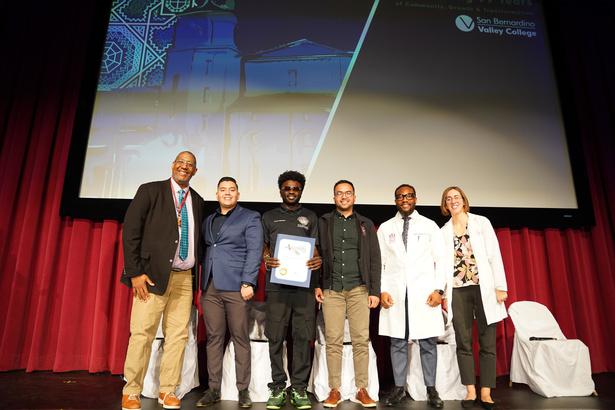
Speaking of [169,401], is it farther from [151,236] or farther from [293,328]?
[151,236]

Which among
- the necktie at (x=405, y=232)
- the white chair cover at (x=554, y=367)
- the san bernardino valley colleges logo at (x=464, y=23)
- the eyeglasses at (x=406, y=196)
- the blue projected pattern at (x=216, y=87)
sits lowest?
the white chair cover at (x=554, y=367)

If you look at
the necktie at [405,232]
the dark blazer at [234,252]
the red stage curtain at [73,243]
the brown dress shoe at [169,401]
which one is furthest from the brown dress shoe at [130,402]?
the necktie at [405,232]

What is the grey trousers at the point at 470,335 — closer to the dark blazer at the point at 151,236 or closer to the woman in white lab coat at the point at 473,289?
the woman in white lab coat at the point at 473,289

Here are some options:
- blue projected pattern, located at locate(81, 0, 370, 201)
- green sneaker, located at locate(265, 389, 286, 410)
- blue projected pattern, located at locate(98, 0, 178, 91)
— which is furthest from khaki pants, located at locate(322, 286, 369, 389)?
blue projected pattern, located at locate(98, 0, 178, 91)

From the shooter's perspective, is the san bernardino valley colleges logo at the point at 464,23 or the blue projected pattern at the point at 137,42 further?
the san bernardino valley colleges logo at the point at 464,23

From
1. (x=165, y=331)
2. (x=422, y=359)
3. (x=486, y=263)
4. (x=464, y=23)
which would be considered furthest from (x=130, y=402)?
(x=464, y=23)

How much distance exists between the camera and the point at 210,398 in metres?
2.50

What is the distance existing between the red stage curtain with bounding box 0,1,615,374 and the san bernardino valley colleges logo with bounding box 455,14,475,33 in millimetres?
1207

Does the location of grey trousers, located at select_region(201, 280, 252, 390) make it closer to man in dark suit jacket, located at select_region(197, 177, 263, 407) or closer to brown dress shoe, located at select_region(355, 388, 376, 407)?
man in dark suit jacket, located at select_region(197, 177, 263, 407)

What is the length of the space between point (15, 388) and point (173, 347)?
134 centimetres

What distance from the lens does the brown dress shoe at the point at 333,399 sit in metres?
2.49

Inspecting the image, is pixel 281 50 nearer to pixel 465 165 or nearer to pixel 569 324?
pixel 465 165

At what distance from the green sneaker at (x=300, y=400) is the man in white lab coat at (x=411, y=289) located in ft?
1.99

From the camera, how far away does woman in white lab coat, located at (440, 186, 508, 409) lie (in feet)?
8.35
